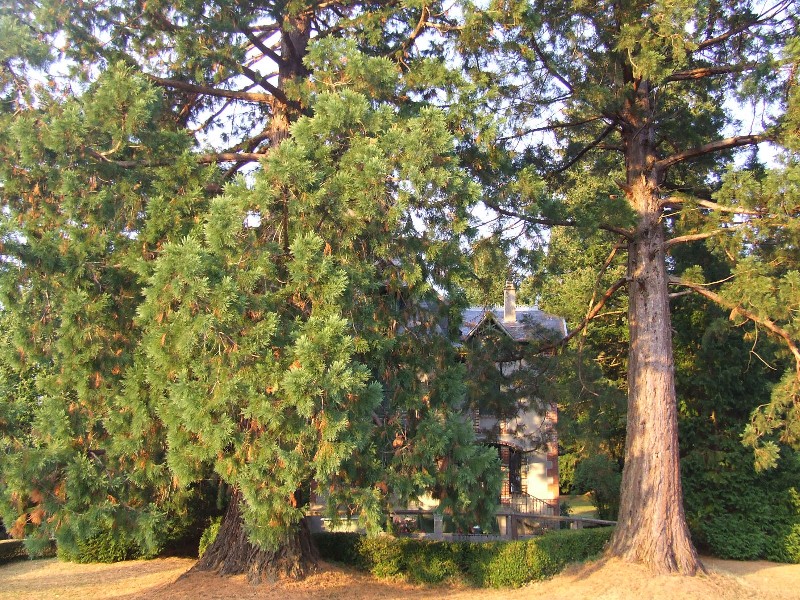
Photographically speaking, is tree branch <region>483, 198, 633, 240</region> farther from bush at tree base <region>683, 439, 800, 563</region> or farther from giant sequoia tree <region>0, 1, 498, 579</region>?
bush at tree base <region>683, 439, 800, 563</region>

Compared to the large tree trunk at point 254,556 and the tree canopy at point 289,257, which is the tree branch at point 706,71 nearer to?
the tree canopy at point 289,257

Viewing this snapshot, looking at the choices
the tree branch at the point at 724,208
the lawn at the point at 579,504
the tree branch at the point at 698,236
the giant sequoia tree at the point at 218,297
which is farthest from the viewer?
the lawn at the point at 579,504

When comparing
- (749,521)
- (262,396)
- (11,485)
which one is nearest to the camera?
(262,396)

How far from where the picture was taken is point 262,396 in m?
6.97

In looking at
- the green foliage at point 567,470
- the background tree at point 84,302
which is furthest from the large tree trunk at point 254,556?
the green foliage at point 567,470

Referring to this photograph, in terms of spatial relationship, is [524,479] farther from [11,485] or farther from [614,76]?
[11,485]

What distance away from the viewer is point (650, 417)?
12.3 m

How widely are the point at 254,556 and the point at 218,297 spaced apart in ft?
18.5

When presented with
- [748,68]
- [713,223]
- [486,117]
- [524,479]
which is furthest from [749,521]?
[486,117]

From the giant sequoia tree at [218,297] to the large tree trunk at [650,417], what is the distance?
14.9 ft

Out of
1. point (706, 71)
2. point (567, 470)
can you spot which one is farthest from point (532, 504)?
point (706, 71)

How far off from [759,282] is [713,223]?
4.92ft

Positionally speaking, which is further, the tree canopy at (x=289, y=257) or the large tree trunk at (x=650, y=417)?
the large tree trunk at (x=650, y=417)

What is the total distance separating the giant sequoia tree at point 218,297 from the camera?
7043 millimetres
